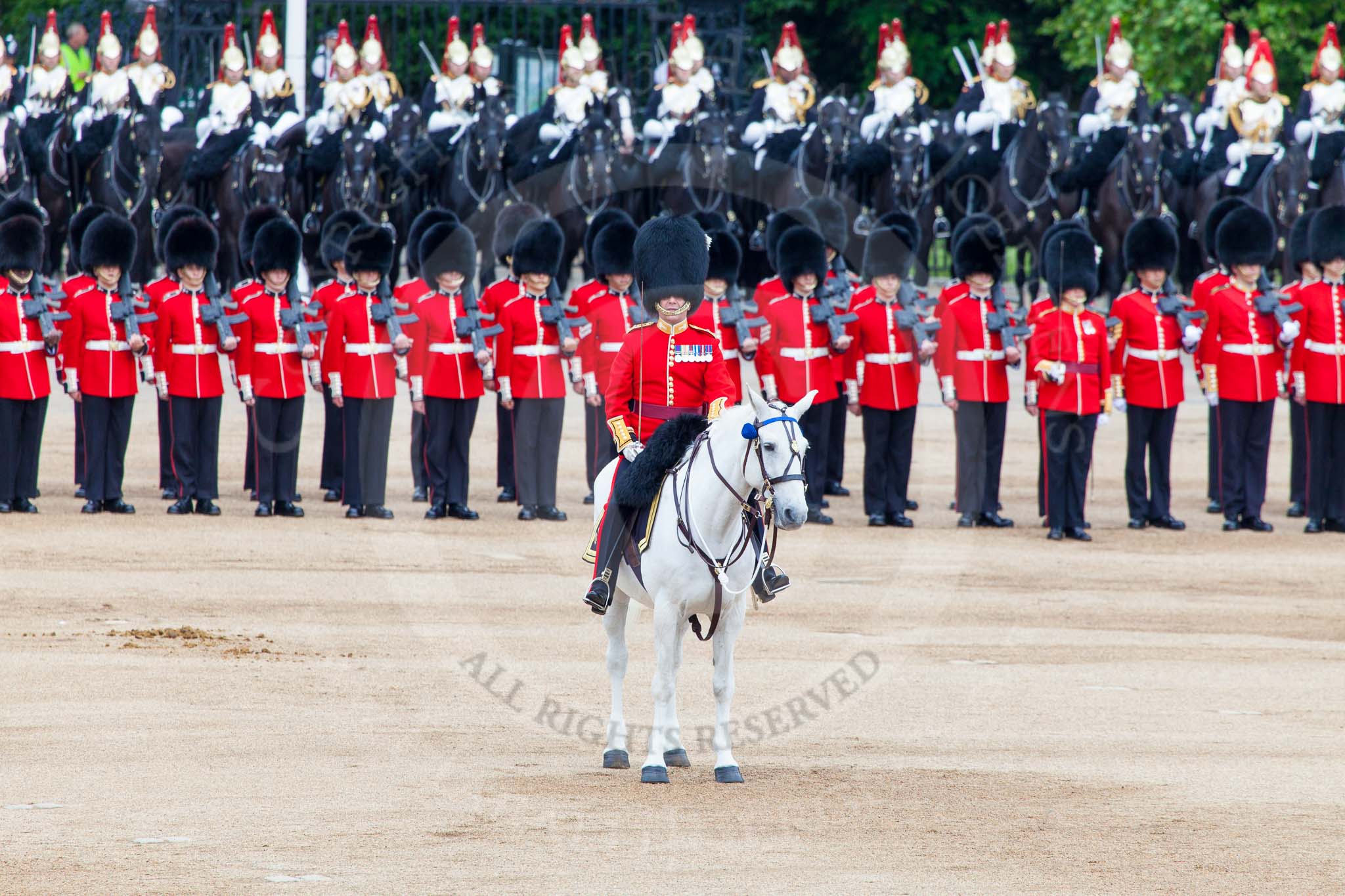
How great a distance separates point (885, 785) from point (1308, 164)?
10.7m

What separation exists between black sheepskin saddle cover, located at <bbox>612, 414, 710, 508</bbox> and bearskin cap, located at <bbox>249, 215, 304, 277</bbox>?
16.9ft

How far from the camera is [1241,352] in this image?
33.7 ft

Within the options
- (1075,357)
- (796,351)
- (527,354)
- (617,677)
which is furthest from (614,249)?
(617,677)

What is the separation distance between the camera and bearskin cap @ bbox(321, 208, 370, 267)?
10992 millimetres

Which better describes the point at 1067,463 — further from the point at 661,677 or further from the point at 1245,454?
the point at 661,677

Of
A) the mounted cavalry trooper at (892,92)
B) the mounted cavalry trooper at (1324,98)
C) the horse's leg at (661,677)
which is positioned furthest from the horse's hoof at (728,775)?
the mounted cavalry trooper at (892,92)

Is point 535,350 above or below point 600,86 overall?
below

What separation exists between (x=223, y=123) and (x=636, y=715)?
11325 millimetres

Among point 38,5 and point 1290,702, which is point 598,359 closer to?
point 1290,702

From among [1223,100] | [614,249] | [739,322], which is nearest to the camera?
[739,322]

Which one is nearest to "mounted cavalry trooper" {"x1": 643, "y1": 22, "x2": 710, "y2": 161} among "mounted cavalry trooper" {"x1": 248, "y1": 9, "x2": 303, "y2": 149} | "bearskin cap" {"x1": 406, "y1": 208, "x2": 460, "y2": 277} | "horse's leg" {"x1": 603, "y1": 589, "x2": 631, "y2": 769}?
"mounted cavalry trooper" {"x1": 248, "y1": 9, "x2": 303, "y2": 149}

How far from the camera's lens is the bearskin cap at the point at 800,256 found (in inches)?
408

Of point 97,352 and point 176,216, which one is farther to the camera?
point 176,216

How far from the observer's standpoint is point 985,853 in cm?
483
